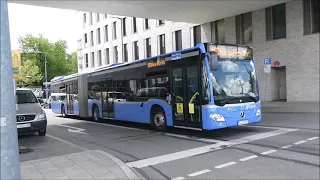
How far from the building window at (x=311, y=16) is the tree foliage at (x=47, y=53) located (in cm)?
6227

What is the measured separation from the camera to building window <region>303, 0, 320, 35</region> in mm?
21953

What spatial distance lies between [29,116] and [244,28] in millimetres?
20082

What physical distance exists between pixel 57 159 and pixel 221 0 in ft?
54.4

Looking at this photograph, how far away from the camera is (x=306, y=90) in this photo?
72.9 feet

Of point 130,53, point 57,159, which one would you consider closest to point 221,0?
point 57,159

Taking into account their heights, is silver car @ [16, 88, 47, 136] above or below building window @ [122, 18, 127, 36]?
below

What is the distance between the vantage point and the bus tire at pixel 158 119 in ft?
40.0

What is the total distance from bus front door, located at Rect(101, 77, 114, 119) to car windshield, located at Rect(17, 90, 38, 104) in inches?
161

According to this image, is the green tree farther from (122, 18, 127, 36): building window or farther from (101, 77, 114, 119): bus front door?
(101, 77, 114, 119): bus front door

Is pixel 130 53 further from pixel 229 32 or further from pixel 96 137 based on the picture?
pixel 96 137

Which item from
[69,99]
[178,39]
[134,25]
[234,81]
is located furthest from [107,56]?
[234,81]

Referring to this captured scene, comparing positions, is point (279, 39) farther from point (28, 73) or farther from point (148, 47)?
point (28, 73)

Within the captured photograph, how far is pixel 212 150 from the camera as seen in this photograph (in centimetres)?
864

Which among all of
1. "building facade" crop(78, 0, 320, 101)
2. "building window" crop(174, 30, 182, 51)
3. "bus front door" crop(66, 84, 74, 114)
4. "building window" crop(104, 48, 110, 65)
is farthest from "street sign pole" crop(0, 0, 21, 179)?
"building window" crop(104, 48, 110, 65)
